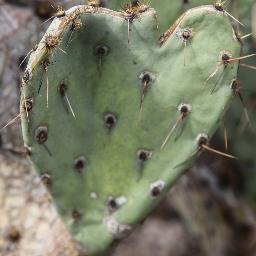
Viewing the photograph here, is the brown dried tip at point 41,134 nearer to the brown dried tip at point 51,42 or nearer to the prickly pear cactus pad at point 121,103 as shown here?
the prickly pear cactus pad at point 121,103

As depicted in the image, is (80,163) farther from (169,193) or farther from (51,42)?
(169,193)

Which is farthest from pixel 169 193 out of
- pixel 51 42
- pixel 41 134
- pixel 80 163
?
pixel 51 42

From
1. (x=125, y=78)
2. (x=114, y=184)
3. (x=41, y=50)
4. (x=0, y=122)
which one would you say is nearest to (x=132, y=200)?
(x=114, y=184)

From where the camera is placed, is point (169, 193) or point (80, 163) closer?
point (80, 163)

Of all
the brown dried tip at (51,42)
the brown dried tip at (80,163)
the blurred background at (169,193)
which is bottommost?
the blurred background at (169,193)

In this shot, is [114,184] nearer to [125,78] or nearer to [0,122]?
[125,78]

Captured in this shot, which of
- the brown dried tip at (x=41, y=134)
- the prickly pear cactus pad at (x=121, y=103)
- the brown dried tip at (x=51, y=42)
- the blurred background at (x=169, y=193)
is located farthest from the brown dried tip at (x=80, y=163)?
the brown dried tip at (x=51, y=42)
